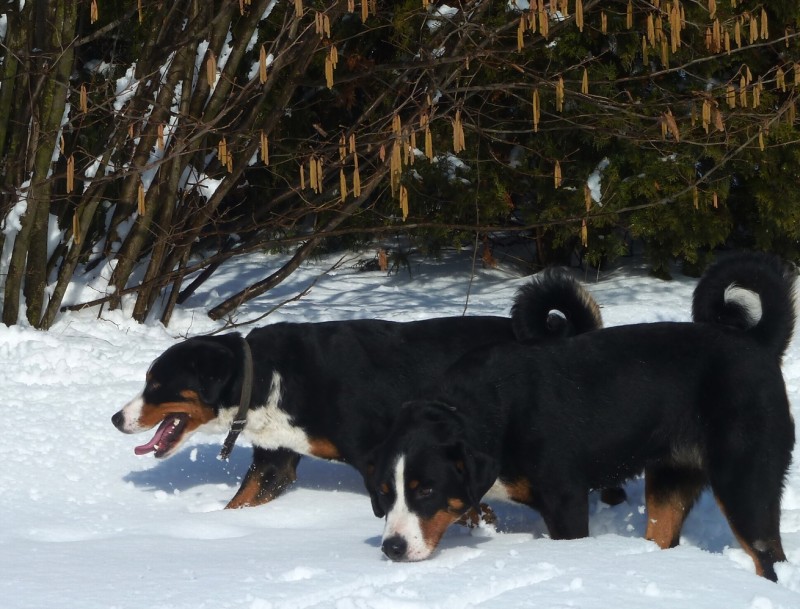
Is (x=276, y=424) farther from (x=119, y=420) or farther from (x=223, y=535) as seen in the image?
(x=119, y=420)

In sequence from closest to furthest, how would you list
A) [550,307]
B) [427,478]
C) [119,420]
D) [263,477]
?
[427,478] < [550,307] < [119,420] < [263,477]

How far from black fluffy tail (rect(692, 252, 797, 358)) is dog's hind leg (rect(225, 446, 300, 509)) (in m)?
2.30

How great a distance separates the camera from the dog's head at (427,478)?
4.30 meters

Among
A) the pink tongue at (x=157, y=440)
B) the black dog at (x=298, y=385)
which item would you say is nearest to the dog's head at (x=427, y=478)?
the black dog at (x=298, y=385)

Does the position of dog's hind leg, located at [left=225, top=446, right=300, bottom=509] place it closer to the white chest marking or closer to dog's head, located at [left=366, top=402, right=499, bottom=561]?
the white chest marking

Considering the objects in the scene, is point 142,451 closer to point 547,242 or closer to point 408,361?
point 408,361

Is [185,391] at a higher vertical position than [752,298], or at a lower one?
lower

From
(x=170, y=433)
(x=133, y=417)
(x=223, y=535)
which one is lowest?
(x=223, y=535)

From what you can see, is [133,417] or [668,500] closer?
[668,500]

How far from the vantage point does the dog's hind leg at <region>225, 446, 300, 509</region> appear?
18.7ft

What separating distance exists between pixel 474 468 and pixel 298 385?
1452 millimetres

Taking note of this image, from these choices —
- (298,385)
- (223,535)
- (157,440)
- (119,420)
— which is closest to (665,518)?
(298,385)

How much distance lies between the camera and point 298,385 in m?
5.57

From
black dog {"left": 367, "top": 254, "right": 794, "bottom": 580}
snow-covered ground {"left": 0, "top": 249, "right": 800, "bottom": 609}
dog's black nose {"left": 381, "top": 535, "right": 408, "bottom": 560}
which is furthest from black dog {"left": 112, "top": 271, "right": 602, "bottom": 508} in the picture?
dog's black nose {"left": 381, "top": 535, "right": 408, "bottom": 560}
